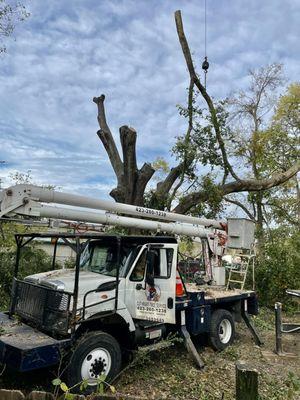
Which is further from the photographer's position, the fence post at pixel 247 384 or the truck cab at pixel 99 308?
the truck cab at pixel 99 308

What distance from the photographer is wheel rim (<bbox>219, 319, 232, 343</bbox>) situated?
9.22m

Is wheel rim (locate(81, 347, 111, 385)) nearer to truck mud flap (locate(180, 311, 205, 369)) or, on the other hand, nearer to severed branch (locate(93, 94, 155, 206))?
truck mud flap (locate(180, 311, 205, 369))

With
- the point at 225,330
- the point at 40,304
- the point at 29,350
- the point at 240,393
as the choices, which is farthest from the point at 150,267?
the point at 240,393

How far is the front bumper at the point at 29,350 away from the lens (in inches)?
206

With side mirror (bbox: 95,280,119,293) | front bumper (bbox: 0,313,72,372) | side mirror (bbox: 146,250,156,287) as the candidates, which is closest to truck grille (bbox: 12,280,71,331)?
front bumper (bbox: 0,313,72,372)

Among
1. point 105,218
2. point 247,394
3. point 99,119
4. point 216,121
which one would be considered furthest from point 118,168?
point 247,394

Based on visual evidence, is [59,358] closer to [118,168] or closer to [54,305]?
[54,305]

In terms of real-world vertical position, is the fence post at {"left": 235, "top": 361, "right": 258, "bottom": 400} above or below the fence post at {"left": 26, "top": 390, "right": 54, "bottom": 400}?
above

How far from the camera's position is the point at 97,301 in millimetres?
6359

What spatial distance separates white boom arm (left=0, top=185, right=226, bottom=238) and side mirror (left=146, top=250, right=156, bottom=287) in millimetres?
1386

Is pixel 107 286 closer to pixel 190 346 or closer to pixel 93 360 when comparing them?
pixel 93 360

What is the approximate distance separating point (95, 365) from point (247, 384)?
355cm

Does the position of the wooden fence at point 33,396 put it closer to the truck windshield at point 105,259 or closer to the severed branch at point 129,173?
the truck windshield at point 105,259

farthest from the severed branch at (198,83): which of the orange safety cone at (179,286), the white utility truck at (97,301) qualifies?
the orange safety cone at (179,286)
